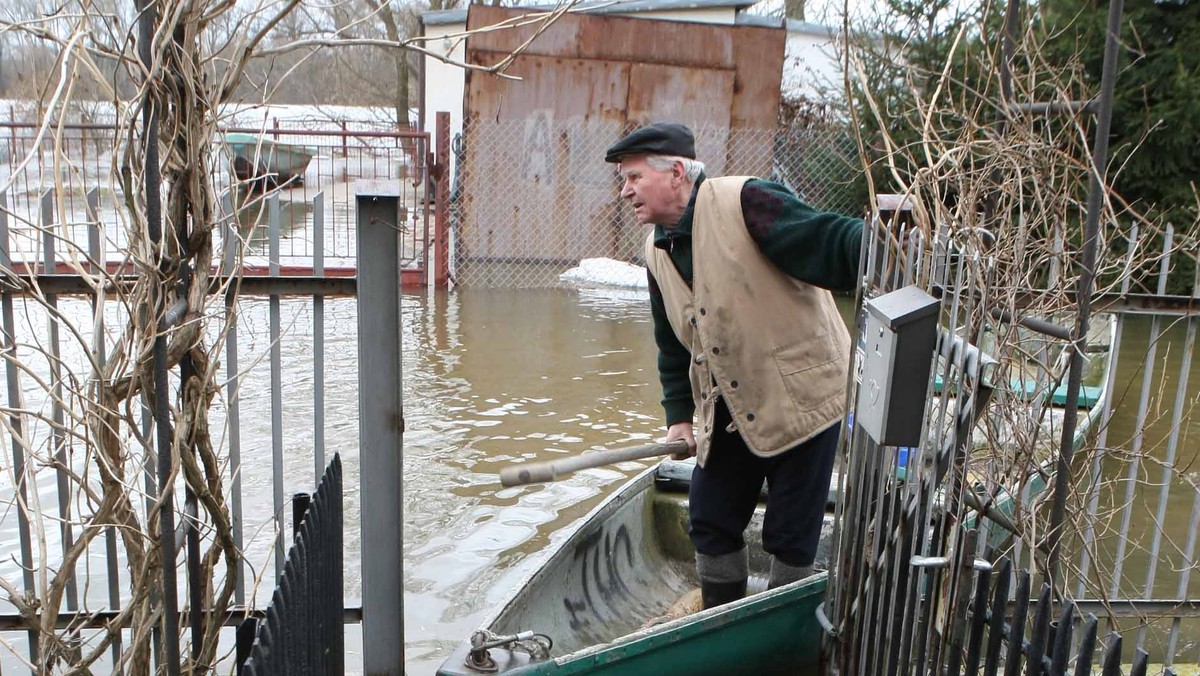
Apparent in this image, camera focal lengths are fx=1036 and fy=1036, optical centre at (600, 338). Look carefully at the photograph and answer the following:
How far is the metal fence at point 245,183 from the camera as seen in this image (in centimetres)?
250

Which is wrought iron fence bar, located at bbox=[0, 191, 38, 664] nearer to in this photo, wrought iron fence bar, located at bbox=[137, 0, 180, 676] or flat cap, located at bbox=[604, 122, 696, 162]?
wrought iron fence bar, located at bbox=[137, 0, 180, 676]

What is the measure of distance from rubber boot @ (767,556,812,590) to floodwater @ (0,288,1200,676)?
35.1 inches

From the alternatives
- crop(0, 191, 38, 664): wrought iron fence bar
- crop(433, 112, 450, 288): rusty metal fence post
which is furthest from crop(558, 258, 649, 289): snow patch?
crop(0, 191, 38, 664): wrought iron fence bar

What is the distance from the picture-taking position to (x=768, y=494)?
3.64m

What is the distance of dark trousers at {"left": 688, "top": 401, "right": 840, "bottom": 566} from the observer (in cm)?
351

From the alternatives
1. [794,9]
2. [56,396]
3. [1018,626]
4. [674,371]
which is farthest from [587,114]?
[1018,626]

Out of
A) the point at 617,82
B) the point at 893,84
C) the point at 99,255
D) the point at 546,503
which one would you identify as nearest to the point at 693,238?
the point at 99,255

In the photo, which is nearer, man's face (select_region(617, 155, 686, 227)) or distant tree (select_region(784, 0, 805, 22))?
man's face (select_region(617, 155, 686, 227))

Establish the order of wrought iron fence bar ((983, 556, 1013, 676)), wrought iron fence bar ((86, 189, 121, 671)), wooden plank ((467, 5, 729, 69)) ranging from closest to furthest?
1. wrought iron fence bar ((983, 556, 1013, 676))
2. wrought iron fence bar ((86, 189, 121, 671))
3. wooden plank ((467, 5, 729, 69))

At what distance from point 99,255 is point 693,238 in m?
1.81

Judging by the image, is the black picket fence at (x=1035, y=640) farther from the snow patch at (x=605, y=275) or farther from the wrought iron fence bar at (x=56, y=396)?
the snow patch at (x=605, y=275)

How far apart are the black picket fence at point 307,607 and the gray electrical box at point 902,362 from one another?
4.25 ft

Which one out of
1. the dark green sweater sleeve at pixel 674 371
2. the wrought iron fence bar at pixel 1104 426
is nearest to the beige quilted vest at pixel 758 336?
the dark green sweater sleeve at pixel 674 371

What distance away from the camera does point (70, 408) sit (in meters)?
2.43
